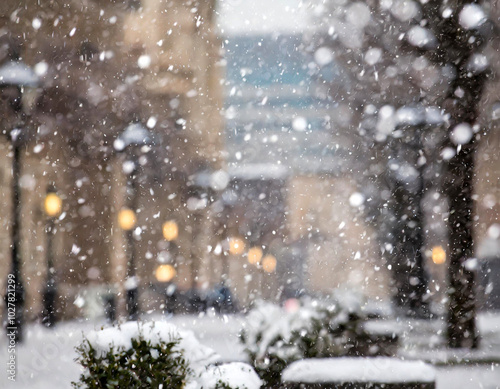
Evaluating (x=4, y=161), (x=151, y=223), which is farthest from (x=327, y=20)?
(x=4, y=161)

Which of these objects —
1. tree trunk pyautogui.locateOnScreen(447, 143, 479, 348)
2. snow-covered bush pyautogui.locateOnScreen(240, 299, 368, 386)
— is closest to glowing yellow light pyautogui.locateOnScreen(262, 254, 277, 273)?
tree trunk pyautogui.locateOnScreen(447, 143, 479, 348)

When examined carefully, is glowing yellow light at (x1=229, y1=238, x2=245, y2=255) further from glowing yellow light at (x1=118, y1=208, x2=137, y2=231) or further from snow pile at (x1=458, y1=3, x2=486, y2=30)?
snow pile at (x1=458, y1=3, x2=486, y2=30)

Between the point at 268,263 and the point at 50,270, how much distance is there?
14.0 metres

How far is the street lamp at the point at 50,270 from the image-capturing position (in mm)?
9766

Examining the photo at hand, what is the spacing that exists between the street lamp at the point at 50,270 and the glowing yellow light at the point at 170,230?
190 inches

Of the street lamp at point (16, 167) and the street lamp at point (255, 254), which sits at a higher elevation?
the street lamp at point (255, 254)

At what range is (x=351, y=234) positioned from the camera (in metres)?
22.5

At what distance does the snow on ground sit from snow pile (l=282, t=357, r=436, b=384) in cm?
257

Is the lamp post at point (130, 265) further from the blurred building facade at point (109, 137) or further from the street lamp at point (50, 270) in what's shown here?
the street lamp at point (50, 270)

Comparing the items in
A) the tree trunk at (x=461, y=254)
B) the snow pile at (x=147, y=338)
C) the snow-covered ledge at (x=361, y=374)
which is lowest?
the snow-covered ledge at (x=361, y=374)

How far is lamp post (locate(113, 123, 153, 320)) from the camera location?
459 inches

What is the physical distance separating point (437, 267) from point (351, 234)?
210 inches

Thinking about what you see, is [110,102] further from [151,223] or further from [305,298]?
[305,298]

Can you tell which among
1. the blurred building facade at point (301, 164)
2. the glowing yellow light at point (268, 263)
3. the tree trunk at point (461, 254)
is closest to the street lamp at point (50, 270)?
the tree trunk at point (461, 254)
